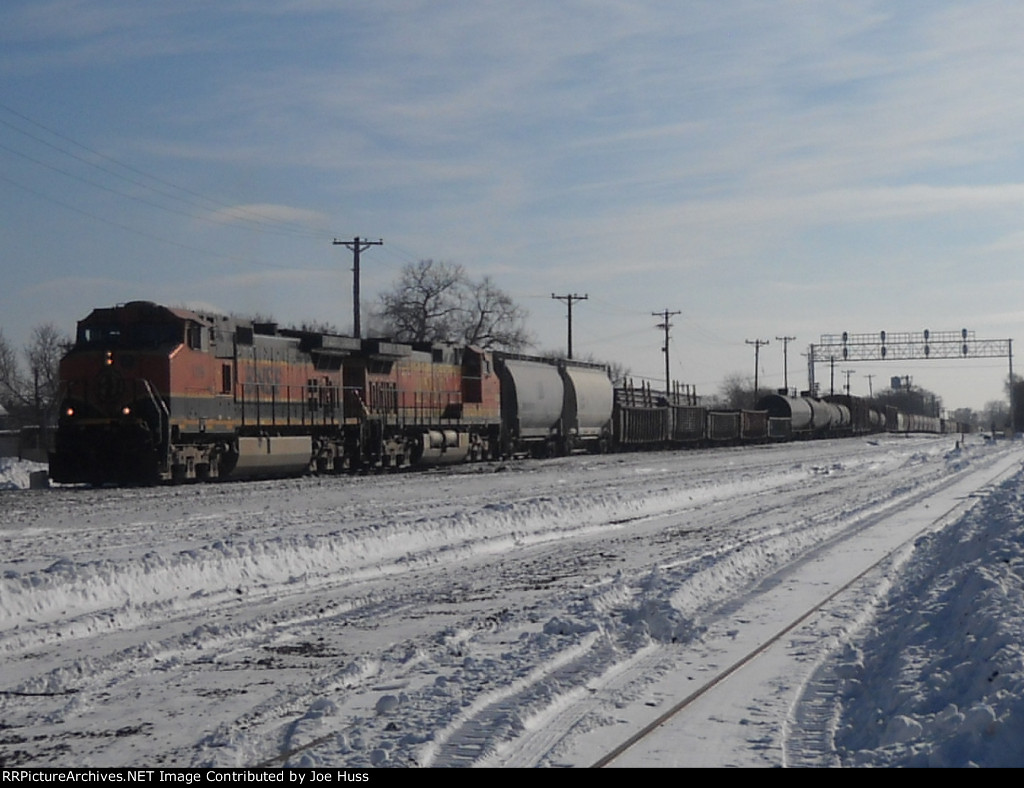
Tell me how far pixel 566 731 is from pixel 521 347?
87.7 metres

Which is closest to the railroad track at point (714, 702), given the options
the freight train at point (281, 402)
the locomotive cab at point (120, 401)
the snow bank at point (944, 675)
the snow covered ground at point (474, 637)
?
the snow covered ground at point (474, 637)

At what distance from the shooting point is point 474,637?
30.8 ft

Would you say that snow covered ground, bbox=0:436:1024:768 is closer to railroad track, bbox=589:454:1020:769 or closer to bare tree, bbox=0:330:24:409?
railroad track, bbox=589:454:1020:769

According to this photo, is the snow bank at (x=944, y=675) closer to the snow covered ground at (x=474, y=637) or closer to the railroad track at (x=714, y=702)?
the snow covered ground at (x=474, y=637)

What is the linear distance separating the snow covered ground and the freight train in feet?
14.7

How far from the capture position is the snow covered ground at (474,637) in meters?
6.28

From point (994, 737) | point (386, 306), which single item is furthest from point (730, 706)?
point (386, 306)

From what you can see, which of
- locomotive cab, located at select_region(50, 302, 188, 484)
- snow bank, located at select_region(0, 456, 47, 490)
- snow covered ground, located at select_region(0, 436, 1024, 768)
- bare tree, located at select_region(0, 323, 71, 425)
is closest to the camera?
snow covered ground, located at select_region(0, 436, 1024, 768)

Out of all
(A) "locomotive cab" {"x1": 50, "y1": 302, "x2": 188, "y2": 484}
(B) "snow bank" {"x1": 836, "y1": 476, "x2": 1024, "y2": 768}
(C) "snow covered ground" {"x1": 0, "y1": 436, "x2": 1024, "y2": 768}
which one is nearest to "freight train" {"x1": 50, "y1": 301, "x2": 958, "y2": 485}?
(A) "locomotive cab" {"x1": 50, "y1": 302, "x2": 188, "y2": 484}

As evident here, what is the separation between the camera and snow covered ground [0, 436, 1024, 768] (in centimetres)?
628

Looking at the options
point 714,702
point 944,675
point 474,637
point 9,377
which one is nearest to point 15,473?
point 474,637

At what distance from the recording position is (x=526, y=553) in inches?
630

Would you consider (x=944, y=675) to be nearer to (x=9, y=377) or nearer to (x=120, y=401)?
(x=120, y=401)

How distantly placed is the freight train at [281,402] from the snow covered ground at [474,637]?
449 centimetres
